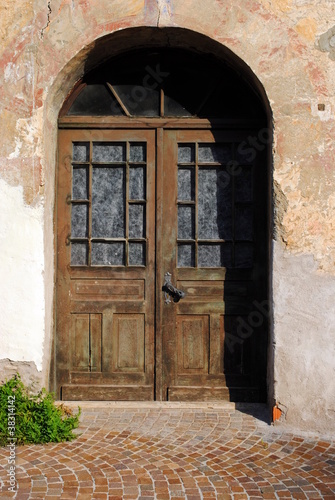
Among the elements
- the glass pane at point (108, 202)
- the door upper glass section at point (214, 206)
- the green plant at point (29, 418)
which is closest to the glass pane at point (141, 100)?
the door upper glass section at point (214, 206)

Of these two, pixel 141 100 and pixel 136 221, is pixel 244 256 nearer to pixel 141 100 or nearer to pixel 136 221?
pixel 136 221

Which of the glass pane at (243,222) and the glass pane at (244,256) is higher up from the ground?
the glass pane at (243,222)

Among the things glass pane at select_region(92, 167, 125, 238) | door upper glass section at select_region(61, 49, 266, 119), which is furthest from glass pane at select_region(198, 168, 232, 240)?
glass pane at select_region(92, 167, 125, 238)

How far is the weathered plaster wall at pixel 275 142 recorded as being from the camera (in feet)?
13.9

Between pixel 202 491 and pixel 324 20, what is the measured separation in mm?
3724

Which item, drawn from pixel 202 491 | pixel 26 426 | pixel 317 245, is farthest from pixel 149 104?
pixel 202 491

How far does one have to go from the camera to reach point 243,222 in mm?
4781

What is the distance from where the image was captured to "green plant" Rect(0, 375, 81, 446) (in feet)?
13.1

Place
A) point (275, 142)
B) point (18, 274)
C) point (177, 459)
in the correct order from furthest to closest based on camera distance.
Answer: point (18, 274), point (275, 142), point (177, 459)

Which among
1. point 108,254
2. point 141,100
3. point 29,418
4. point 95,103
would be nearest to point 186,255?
point 108,254

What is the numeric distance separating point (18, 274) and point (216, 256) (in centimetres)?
180

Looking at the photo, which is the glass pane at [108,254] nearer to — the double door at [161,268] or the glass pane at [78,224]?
the double door at [161,268]

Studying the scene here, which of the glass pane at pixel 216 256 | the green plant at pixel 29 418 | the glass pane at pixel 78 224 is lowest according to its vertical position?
the green plant at pixel 29 418

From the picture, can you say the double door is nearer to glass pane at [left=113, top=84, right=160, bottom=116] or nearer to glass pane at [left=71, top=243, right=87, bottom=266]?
glass pane at [left=71, top=243, right=87, bottom=266]
